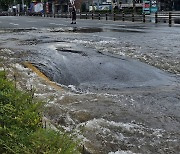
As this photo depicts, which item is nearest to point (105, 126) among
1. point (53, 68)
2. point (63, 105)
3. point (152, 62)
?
point (63, 105)

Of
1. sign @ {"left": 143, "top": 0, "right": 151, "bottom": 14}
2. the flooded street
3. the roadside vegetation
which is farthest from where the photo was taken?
sign @ {"left": 143, "top": 0, "right": 151, "bottom": 14}

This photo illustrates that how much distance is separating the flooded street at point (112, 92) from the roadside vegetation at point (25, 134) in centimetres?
88

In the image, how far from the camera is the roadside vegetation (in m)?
3.74

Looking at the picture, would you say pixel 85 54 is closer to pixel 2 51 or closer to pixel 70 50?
pixel 70 50

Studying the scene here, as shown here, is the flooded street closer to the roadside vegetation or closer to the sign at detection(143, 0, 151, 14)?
the roadside vegetation

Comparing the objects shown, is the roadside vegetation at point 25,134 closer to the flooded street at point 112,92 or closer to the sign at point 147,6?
the flooded street at point 112,92

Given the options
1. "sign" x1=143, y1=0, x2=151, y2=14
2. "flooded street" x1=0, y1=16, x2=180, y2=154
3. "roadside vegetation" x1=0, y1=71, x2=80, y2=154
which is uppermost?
"sign" x1=143, y1=0, x2=151, y2=14

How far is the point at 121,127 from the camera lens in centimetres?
598

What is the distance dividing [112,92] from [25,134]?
4883 millimetres

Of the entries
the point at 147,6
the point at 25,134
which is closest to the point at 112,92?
the point at 25,134

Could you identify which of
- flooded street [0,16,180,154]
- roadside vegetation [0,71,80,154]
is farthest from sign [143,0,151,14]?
roadside vegetation [0,71,80,154]

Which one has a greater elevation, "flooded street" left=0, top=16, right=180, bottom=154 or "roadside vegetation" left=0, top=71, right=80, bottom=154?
"roadside vegetation" left=0, top=71, right=80, bottom=154

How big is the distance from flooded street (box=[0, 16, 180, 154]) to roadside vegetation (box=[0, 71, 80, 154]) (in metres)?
0.88

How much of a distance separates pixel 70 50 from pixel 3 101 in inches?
390
